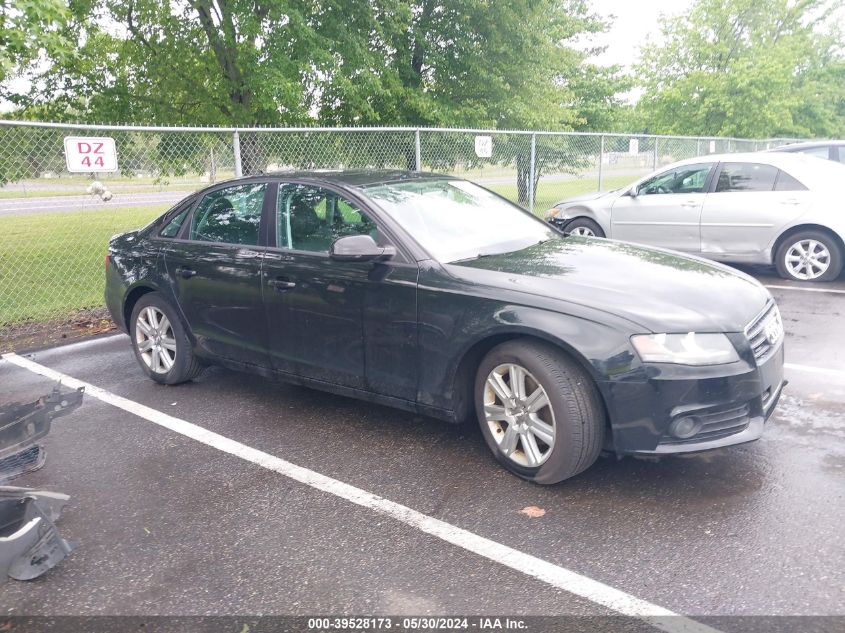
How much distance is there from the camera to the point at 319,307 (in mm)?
4145

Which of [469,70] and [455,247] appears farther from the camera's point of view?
[469,70]

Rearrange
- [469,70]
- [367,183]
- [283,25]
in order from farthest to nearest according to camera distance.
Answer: [469,70], [283,25], [367,183]

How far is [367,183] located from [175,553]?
8.03 feet

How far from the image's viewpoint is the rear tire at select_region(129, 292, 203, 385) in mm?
5051

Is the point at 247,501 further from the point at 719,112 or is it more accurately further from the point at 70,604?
the point at 719,112

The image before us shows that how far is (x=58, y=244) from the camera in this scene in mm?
8891

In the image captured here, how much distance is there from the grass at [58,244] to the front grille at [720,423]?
6.45m

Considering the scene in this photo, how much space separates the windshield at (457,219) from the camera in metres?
4.03

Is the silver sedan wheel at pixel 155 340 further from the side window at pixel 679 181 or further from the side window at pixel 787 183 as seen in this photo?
the side window at pixel 787 183

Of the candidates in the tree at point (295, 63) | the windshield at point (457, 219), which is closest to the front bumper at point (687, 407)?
the windshield at point (457, 219)

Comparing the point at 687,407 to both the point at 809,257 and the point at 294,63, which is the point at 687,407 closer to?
the point at 809,257

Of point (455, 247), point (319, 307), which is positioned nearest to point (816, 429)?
point (455, 247)

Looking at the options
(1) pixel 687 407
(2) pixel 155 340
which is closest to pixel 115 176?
(2) pixel 155 340

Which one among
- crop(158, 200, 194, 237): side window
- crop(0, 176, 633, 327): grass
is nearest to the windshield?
crop(158, 200, 194, 237): side window
